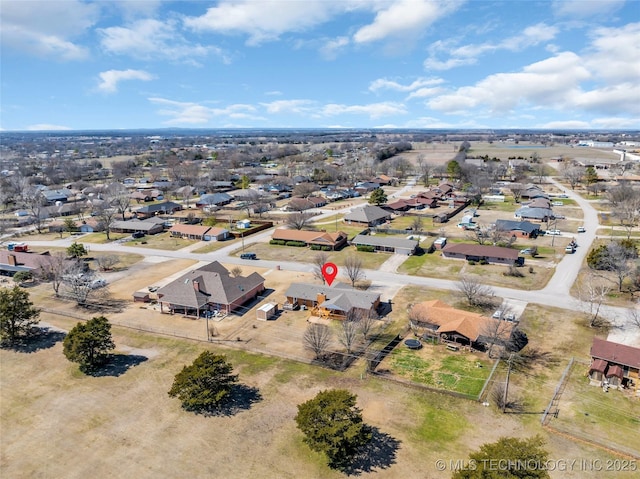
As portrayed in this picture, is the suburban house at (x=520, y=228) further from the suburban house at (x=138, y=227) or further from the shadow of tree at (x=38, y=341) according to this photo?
the shadow of tree at (x=38, y=341)

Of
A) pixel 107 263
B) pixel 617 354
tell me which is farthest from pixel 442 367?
pixel 107 263

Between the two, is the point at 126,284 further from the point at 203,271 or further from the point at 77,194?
the point at 77,194

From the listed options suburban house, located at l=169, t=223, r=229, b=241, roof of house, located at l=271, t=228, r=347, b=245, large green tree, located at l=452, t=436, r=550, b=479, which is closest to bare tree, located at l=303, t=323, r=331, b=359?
large green tree, located at l=452, t=436, r=550, b=479

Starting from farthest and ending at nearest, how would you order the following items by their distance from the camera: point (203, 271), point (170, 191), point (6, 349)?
point (170, 191), point (203, 271), point (6, 349)

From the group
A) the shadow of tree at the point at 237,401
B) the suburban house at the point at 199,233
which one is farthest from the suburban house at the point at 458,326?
the suburban house at the point at 199,233

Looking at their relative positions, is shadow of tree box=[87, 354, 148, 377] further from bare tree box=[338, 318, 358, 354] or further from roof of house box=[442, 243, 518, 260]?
roof of house box=[442, 243, 518, 260]

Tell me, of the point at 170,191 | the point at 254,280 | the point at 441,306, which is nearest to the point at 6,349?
the point at 254,280

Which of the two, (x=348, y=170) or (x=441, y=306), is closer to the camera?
(x=441, y=306)
